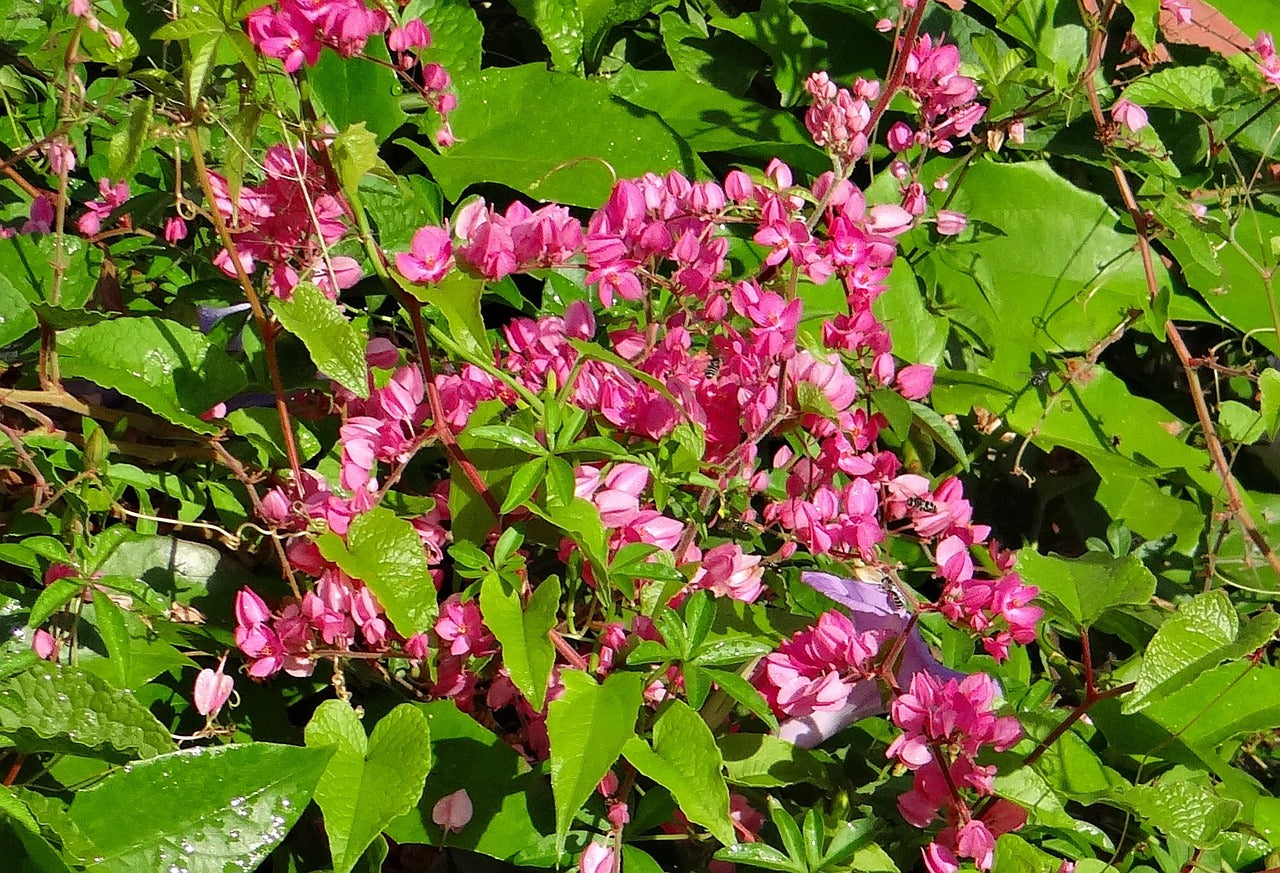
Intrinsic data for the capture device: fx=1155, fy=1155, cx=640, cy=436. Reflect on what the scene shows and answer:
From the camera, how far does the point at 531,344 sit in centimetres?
58

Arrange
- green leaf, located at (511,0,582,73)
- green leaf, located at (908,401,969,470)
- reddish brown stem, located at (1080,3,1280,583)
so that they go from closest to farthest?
green leaf, located at (908,401,969,470) → reddish brown stem, located at (1080,3,1280,583) → green leaf, located at (511,0,582,73)

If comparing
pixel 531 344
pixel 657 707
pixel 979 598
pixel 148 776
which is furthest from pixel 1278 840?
pixel 148 776

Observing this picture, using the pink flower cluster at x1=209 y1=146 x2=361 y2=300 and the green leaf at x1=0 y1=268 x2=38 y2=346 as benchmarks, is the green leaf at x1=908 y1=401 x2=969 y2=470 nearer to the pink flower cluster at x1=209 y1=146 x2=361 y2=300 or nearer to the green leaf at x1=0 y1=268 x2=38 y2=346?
the pink flower cluster at x1=209 y1=146 x2=361 y2=300

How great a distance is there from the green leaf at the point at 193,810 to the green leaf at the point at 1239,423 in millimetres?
756

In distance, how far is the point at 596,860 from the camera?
0.50 m

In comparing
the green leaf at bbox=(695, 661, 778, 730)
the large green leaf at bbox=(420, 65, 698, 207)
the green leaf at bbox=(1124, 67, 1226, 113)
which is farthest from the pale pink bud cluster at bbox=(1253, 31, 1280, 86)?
the green leaf at bbox=(695, 661, 778, 730)

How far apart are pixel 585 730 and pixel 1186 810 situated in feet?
0.93

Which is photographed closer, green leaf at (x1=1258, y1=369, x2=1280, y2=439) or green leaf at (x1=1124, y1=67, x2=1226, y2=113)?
green leaf at (x1=1258, y1=369, x2=1280, y2=439)

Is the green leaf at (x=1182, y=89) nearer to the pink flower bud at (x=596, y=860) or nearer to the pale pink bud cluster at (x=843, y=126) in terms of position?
the pale pink bud cluster at (x=843, y=126)

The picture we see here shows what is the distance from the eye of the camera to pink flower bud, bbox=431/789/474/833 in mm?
530

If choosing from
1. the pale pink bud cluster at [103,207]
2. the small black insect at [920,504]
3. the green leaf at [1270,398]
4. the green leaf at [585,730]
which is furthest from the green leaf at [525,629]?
the green leaf at [1270,398]

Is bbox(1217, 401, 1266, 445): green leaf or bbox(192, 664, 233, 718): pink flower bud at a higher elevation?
bbox(1217, 401, 1266, 445): green leaf

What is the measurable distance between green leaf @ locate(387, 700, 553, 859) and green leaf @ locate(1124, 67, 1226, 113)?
0.71 meters

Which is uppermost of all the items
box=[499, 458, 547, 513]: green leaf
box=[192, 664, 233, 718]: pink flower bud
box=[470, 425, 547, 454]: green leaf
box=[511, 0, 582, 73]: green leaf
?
box=[470, 425, 547, 454]: green leaf
